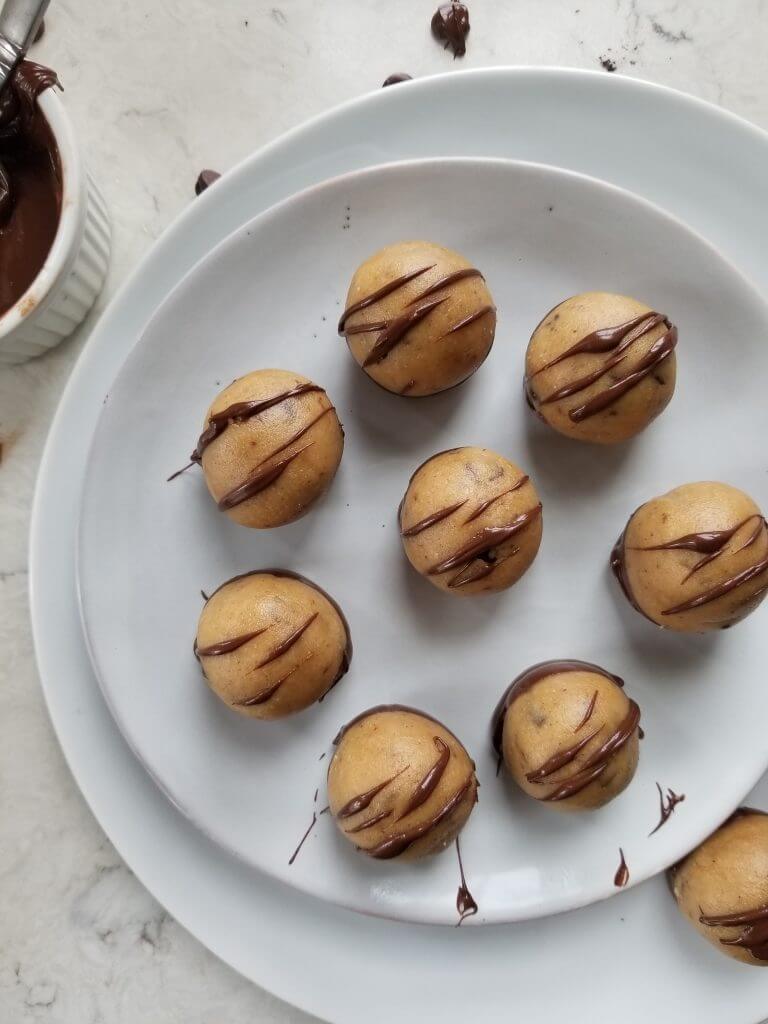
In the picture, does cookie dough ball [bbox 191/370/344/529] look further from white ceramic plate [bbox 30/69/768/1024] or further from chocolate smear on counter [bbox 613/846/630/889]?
chocolate smear on counter [bbox 613/846/630/889]

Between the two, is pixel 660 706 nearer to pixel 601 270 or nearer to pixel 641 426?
pixel 641 426

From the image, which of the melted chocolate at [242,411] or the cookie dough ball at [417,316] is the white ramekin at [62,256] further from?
the cookie dough ball at [417,316]

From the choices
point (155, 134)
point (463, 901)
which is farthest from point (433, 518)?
point (155, 134)

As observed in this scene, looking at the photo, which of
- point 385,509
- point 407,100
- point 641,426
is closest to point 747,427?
point 641,426

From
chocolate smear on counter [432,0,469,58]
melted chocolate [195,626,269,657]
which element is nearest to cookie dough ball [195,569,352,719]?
melted chocolate [195,626,269,657]

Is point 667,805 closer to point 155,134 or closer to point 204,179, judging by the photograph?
point 204,179

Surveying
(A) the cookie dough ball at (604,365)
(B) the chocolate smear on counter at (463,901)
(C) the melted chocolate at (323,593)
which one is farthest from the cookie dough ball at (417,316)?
(B) the chocolate smear on counter at (463,901)
